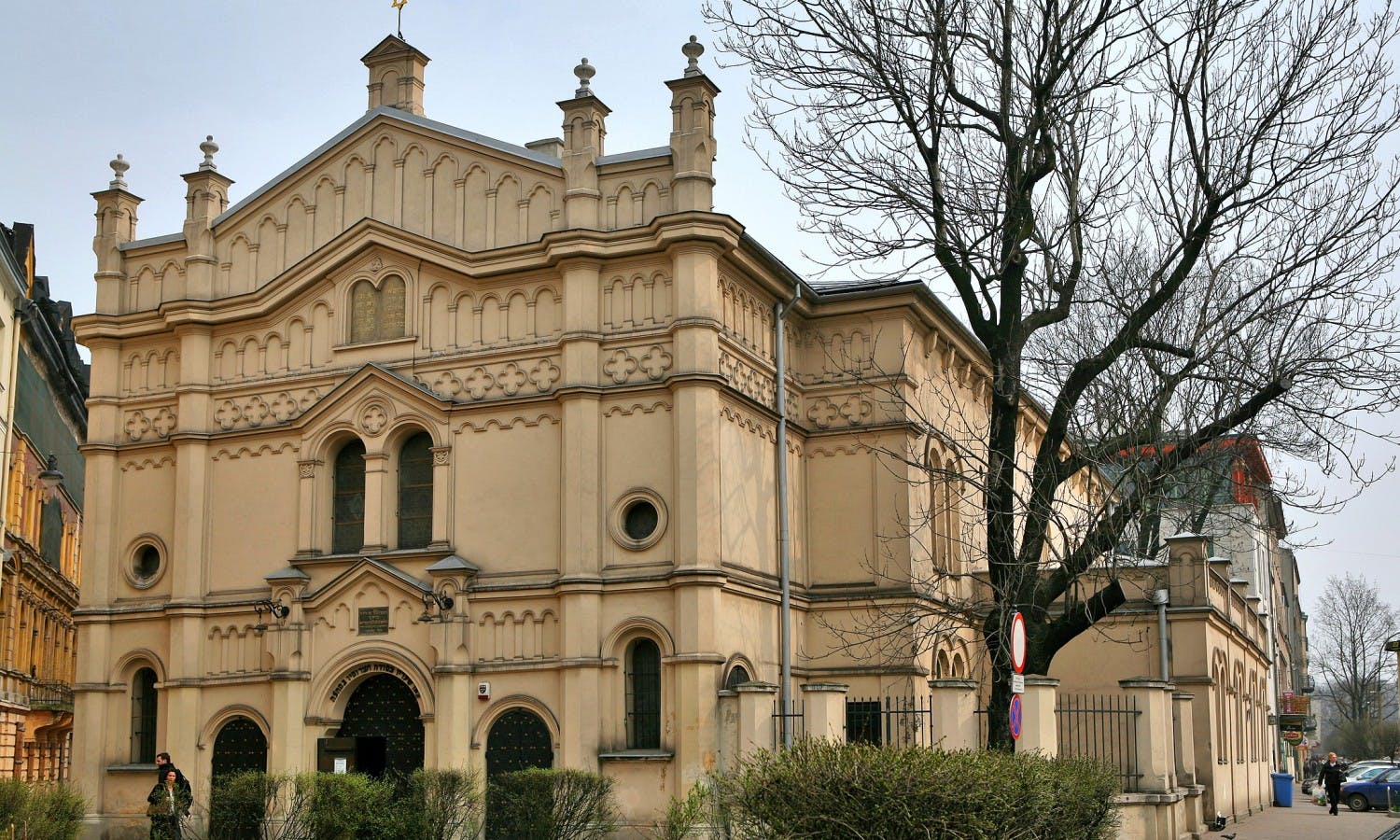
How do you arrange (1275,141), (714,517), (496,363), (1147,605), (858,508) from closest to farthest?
(1275,141)
(714,517)
(496,363)
(858,508)
(1147,605)

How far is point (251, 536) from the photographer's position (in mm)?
27609

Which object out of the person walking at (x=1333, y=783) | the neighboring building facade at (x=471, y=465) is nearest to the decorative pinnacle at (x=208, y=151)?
the neighboring building facade at (x=471, y=465)

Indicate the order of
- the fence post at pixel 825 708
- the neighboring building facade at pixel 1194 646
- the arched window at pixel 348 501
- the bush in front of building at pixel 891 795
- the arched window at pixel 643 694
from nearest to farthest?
1. the bush in front of building at pixel 891 795
2. the fence post at pixel 825 708
3. the arched window at pixel 643 694
4. the arched window at pixel 348 501
5. the neighboring building facade at pixel 1194 646

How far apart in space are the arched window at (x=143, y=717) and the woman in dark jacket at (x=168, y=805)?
5.21m

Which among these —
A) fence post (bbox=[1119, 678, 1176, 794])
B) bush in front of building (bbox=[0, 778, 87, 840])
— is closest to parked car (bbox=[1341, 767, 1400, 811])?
fence post (bbox=[1119, 678, 1176, 794])

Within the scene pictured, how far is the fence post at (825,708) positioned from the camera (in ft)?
67.3

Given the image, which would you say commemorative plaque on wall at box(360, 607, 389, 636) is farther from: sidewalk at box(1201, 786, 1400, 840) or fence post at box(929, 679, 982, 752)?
sidewalk at box(1201, 786, 1400, 840)

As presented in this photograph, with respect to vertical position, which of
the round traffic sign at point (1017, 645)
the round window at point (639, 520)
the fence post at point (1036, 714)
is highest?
the round window at point (639, 520)

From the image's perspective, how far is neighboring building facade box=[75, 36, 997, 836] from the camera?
24688 mm

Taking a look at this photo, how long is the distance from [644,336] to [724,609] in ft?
15.4

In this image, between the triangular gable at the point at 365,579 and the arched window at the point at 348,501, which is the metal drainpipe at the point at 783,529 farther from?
the arched window at the point at 348,501

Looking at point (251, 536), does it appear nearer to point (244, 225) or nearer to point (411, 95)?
point (244, 225)

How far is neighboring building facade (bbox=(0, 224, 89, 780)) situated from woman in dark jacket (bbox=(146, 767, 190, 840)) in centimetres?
1399

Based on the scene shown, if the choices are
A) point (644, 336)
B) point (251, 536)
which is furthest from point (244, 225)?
point (644, 336)
